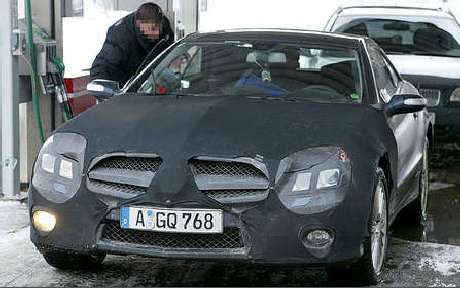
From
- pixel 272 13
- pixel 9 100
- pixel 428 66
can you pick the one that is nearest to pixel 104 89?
pixel 9 100

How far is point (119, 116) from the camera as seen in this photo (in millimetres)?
4758

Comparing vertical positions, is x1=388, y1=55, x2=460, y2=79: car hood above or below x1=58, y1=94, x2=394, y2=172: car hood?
below

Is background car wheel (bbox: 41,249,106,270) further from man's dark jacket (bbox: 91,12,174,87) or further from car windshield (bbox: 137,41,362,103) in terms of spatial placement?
man's dark jacket (bbox: 91,12,174,87)

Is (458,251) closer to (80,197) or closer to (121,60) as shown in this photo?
(80,197)

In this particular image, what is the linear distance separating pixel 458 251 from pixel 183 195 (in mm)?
2276

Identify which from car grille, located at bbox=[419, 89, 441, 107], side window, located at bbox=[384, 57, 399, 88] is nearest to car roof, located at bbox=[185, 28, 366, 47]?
side window, located at bbox=[384, 57, 399, 88]

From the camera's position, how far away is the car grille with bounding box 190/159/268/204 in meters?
4.09

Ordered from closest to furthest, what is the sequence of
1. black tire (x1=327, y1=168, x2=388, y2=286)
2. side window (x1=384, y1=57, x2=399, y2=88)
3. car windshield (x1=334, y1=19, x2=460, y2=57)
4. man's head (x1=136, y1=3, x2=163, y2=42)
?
black tire (x1=327, y1=168, x2=388, y2=286), side window (x1=384, y1=57, x2=399, y2=88), man's head (x1=136, y1=3, x2=163, y2=42), car windshield (x1=334, y1=19, x2=460, y2=57)

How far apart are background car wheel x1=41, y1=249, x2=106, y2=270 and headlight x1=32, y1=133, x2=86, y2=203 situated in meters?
0.39

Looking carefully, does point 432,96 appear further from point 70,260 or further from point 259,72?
point 70,260

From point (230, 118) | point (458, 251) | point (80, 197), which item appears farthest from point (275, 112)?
point (458, 251)

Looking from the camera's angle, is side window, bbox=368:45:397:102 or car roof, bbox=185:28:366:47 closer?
side window, bbox=368:45:397:102

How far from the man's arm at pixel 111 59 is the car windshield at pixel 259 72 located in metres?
1.43

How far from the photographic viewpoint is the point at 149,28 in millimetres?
7125
